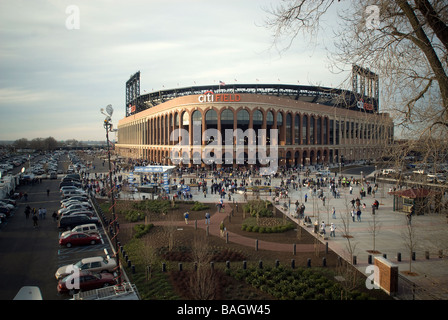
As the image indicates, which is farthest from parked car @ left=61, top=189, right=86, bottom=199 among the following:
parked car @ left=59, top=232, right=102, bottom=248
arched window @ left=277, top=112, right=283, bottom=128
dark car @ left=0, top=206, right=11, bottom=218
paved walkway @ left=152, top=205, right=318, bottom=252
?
arched window @ left=277, top=112, right=283, bottom=128

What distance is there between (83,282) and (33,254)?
7160 millimetres

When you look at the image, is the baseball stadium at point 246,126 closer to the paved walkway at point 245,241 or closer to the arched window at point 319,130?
the arched window at point 319,130

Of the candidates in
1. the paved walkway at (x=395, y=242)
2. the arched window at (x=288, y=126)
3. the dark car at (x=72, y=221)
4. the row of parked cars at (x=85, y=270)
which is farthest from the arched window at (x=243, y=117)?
the row of parked cars at (x=85, y=270)

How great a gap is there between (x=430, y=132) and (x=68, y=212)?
91.4 feet

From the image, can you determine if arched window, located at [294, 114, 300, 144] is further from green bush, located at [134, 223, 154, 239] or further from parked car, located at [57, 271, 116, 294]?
parked car, located at [57, 271, 116, 294]

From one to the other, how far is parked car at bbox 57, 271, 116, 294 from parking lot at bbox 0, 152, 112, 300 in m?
0.38

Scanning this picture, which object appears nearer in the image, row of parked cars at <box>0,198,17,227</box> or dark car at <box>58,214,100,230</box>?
dark car at <box>58,214,100,230</box>

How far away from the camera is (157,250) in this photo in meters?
18.3

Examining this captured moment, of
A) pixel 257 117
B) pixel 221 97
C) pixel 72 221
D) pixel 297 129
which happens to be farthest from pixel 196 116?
pixel 72 221

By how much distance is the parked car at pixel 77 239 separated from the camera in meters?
20.0

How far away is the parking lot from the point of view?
564 inches

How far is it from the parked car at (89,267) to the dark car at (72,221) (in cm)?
976
